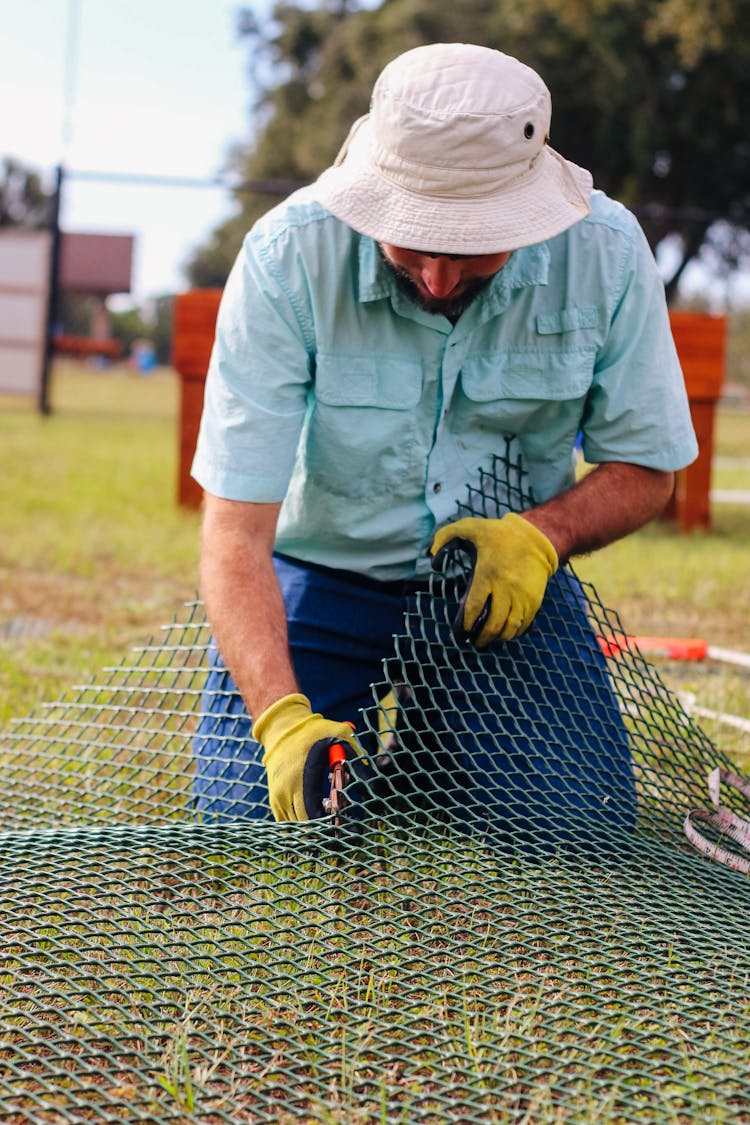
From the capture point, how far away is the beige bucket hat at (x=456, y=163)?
1.71 m

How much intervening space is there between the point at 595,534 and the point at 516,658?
0.83 ft

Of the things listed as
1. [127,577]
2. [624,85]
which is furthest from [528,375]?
[624,85]

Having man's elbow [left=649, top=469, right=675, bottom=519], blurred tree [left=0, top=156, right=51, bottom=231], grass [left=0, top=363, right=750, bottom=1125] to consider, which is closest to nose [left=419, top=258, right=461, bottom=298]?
man's elbow [left=649, top=469, right=675, bottom=519]

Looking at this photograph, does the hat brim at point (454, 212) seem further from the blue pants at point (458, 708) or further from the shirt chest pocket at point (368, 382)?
the blue pants at point (458, 708)

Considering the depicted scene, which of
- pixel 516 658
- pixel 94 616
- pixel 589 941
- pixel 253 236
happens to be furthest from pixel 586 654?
pixel 94 616

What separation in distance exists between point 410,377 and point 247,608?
19.0 inches

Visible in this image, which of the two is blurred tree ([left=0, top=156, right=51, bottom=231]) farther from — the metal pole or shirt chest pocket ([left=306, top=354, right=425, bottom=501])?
shirt chest pocket ([left=306, top=354, right=425, bottom=501])

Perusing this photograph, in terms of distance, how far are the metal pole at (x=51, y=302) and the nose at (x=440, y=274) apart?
356 inches

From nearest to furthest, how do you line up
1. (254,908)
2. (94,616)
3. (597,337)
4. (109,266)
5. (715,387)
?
(254,908)
(597,337)
(94,616)
(715,387)
(109,266)

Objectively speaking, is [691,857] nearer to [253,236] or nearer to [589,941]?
[589,941]

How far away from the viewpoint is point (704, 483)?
5117mm

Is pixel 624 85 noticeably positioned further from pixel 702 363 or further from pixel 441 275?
pixel 441 275

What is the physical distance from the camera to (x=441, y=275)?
1.81m

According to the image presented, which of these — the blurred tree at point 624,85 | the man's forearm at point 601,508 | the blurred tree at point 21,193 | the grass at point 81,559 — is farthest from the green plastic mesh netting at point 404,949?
the blurred tree at point 21,193
